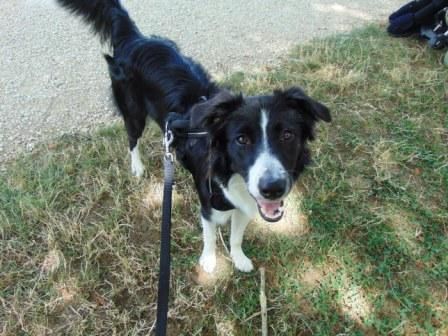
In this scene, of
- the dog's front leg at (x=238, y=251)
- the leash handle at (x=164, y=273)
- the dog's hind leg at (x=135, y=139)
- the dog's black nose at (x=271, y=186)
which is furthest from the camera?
the dog's hind leg at (x=135, y=139)

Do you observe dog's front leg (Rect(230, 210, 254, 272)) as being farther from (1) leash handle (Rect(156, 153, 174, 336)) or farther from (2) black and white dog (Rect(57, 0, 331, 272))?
(1) leash handle (Rect(156, 153, 174, 336))

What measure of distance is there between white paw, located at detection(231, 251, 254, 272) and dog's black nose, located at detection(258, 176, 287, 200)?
109cm

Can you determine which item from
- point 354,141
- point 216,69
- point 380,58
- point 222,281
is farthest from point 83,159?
point 380,58

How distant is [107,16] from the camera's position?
116 inches

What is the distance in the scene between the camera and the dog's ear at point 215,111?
1.97 metres

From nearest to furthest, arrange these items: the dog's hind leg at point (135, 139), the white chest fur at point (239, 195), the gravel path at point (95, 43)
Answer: the white chest fur at point (239, 195)
the dog's hind leg at point (135, 139)
the gravel path at point (95, 43)

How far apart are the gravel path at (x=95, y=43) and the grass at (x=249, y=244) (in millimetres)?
455

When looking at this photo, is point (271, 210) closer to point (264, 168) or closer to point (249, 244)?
point (264, 168)

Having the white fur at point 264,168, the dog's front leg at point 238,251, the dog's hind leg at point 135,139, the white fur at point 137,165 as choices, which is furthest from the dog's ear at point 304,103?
the white fur at point 137,165

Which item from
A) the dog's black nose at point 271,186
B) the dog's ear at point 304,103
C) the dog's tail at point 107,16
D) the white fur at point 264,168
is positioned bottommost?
the dog's black nose at point 271,186

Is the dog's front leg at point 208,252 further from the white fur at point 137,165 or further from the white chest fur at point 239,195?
the white fur at point 137,165

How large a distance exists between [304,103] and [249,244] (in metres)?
1.29

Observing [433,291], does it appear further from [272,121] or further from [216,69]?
[216,69]

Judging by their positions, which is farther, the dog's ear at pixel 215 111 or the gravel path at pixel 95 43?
the gravel path at pixel 95 43
